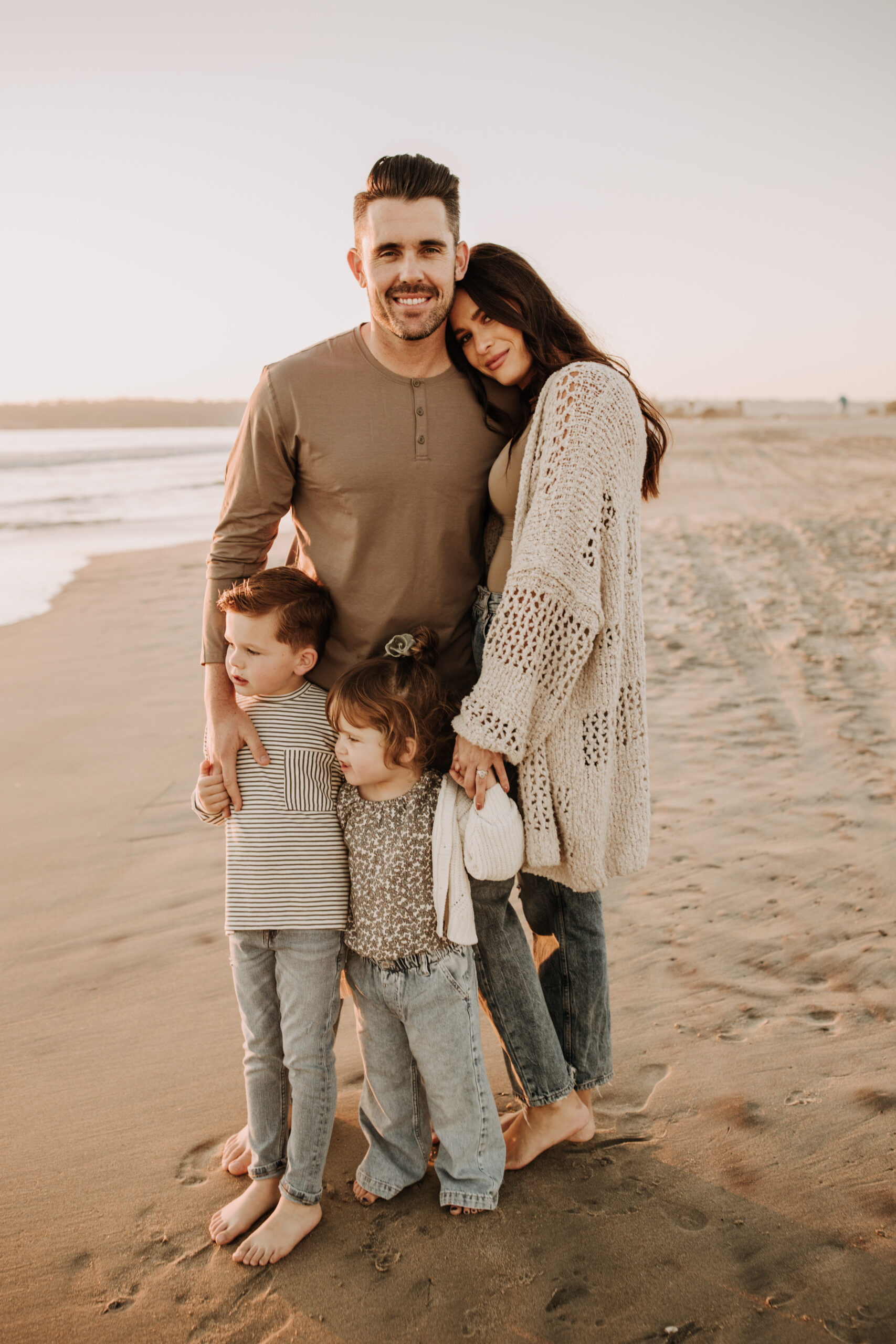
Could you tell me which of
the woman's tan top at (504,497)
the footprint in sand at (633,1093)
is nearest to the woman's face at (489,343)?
the woman's tan top at (504,497)

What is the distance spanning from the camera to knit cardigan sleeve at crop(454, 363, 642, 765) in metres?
1.94

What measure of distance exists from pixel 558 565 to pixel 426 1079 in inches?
47.1

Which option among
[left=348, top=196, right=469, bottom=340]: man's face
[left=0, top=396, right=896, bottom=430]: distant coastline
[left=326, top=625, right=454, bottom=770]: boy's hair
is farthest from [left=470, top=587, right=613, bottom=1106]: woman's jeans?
[left=0, top=396, right=896, bottom=430]: distant coastline

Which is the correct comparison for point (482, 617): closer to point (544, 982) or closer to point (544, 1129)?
point (544, 982)

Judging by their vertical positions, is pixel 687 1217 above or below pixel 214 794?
below

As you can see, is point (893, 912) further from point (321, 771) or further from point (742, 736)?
point (321, 771)

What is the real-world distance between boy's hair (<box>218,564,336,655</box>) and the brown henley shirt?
0.41 ft

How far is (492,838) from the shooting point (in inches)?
77.8

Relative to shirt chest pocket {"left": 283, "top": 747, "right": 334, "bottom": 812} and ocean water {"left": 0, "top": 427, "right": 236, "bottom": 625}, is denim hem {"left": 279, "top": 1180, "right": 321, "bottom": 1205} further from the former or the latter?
ocean water {"left": 0, "top": 427, "right": 236, "bottom": 625}

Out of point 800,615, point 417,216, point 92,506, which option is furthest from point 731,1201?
point 92,506

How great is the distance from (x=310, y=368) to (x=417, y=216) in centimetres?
42

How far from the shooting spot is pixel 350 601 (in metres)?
2.26

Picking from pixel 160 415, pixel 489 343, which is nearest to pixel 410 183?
pixel 489 343

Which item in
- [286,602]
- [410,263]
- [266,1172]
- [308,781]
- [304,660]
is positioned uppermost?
[410,263]
